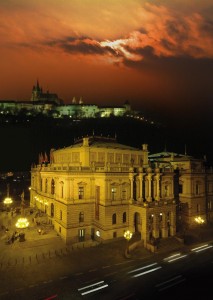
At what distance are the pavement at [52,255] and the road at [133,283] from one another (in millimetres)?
1398

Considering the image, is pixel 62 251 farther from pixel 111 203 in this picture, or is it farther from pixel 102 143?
pixel 102 143

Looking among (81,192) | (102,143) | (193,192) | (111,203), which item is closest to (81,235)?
(81,192)

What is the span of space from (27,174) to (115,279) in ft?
322

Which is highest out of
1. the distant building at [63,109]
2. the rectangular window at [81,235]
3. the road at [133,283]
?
the distant building at [63,109]

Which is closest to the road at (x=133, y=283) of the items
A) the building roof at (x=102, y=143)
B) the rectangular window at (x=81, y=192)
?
the rectangular window at (x=81, y=192)

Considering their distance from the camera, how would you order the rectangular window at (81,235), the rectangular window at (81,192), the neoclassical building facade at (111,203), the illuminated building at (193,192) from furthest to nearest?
the illuminated building at (193,192) → the rectangular window at (81,192) → the rectangular window at (81,235) → the neoclassical building facade at (111,203)

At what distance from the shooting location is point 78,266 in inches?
1256

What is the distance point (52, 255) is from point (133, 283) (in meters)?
13.5

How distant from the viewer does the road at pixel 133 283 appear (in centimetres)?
2472

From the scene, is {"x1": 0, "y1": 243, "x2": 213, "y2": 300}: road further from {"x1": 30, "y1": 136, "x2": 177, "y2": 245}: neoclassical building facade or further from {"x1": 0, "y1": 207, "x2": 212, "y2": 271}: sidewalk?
{"x1": 30, "y1": 136, "x2": 177, "y2": 245}: neoclassical building facade

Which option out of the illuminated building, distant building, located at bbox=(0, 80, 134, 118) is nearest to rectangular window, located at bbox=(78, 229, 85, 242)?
the illuminated building

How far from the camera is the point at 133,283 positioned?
27.1 meters

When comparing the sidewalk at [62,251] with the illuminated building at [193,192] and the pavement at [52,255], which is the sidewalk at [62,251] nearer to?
the pavement at [52,255]

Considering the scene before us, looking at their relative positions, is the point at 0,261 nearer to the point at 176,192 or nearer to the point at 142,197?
the point at 142,197
